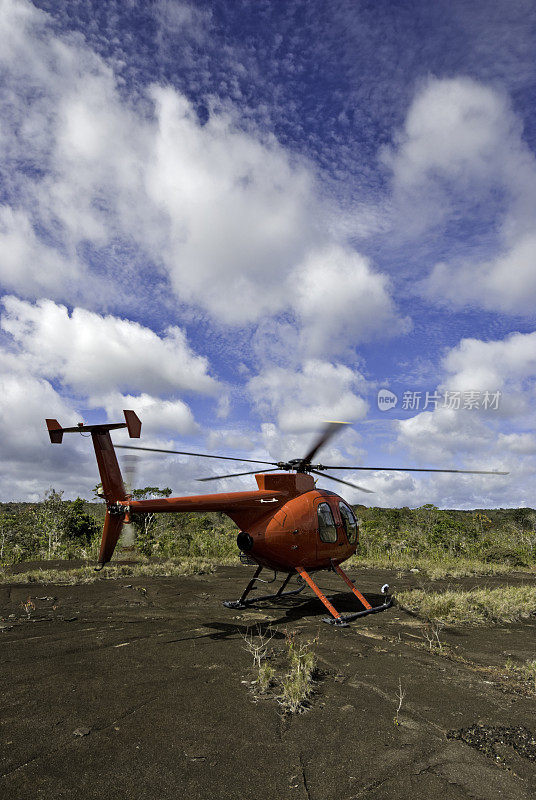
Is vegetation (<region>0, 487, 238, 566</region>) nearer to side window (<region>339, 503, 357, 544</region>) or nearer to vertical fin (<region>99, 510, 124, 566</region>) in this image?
side window (<region>339, 503, 357, 544</region>)

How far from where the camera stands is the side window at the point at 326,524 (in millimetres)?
12242

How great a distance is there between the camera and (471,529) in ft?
99.8

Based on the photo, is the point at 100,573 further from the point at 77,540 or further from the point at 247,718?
the point at 247,718

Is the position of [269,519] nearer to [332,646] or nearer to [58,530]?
[332,646]

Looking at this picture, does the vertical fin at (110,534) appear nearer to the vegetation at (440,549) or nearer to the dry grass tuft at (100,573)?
the dry grass tuft at (100,573)

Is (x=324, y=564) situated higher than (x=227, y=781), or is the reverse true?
(x=324, y=564)

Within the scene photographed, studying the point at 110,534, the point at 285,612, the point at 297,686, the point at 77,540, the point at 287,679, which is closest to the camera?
the point at 297,686

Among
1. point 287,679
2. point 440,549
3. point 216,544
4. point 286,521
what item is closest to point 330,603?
point 286,521

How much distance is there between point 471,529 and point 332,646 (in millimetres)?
25728

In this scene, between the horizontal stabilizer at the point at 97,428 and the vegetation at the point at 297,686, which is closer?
the vegetation at the point at 297,686

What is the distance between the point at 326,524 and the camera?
1234 centimetres

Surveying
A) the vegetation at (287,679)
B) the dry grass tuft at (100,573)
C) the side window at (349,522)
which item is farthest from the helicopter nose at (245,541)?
the dry grass tuft at (100,573)

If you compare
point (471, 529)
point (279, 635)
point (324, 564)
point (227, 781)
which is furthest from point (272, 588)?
point (471, 529)

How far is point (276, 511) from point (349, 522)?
106 inches
